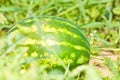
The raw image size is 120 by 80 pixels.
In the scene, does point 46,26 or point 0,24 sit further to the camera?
point 0,24

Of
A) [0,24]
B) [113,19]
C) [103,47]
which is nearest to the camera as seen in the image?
[103,47]

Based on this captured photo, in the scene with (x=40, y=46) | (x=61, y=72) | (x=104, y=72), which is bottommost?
(x=104, y=72)

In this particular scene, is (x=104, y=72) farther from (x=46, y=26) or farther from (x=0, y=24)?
(x=0, y=24)

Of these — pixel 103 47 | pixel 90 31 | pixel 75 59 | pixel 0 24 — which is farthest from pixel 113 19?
pixel 75 59

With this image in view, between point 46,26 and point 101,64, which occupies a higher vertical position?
point 46,26

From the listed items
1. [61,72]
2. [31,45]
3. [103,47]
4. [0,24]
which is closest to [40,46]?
[31,45]

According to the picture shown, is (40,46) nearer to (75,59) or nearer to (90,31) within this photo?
(75,59)

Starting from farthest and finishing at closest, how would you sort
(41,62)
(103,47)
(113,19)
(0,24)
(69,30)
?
(113,19), (0,24), (103,47), (69,30), (41,62)
